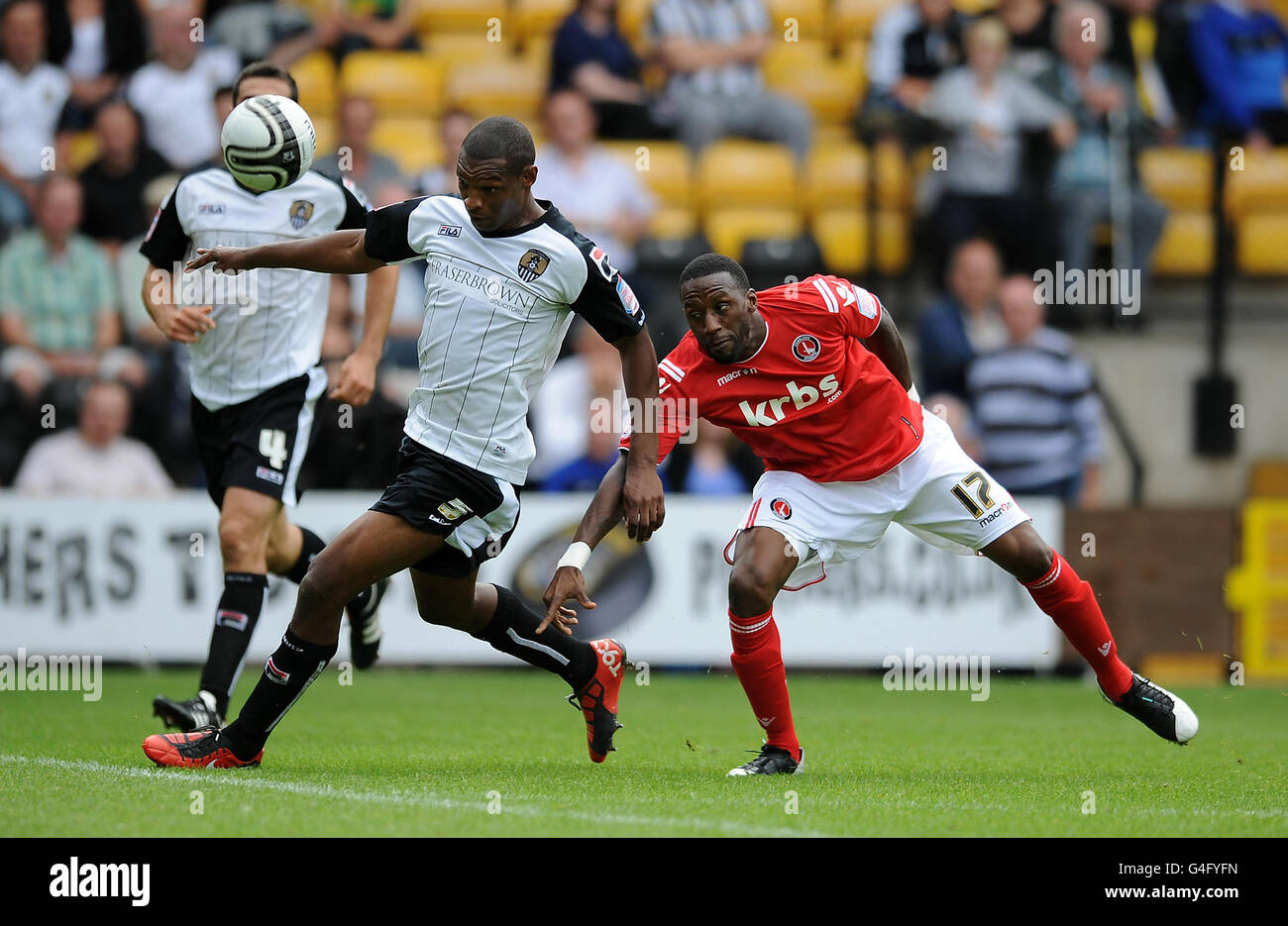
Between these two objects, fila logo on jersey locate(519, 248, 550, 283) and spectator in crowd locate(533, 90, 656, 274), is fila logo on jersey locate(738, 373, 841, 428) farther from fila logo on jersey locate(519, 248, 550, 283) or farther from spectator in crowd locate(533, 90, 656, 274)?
spectator in crowd locate(533, 90, 656, 274)

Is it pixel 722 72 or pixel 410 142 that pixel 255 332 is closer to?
pixel 410 142

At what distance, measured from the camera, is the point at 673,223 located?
13.8m

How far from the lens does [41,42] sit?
44.8ft

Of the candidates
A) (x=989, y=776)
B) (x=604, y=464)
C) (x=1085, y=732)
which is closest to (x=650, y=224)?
(x=604, y=464)

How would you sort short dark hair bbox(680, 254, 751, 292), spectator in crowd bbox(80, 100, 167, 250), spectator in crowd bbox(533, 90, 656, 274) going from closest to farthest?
short dark hair bbox(680, 254, 751, 292) < spectator in crowd bbox(80, 100, 167, 250) < spectator in crowd bbox(533, 90, 656, 274)

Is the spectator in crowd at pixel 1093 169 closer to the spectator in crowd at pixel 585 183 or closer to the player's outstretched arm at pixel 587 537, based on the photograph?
the spectator in crowd at pixel 585 183

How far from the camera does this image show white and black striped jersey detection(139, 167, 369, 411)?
724 cm

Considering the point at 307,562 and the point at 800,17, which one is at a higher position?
the point at 800,17

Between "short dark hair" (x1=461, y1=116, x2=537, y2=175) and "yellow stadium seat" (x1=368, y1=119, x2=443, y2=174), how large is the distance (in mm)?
Answer: 7988

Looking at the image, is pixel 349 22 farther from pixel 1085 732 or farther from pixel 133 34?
pixel 1085 732

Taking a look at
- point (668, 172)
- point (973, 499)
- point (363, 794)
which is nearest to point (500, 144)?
point (363, 794)

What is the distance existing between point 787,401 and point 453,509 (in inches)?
56.4

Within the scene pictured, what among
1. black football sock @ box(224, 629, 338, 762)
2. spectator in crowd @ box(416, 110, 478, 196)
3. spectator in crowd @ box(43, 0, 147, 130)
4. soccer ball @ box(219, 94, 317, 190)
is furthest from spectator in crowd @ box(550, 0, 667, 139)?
black football sock @ box(224, 629, 338, 762)

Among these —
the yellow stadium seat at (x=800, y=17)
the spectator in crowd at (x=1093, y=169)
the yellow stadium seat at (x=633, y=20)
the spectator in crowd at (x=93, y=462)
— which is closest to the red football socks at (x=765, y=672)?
the spectator in crowd at (x=93, y=462)
